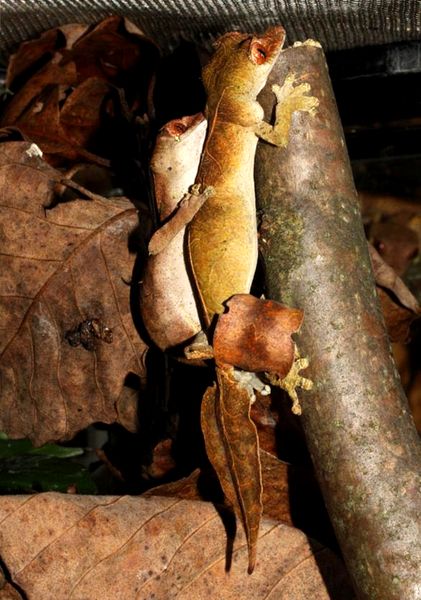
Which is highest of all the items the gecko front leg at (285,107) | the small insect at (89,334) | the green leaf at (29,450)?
the gecko front leg at (285,107)

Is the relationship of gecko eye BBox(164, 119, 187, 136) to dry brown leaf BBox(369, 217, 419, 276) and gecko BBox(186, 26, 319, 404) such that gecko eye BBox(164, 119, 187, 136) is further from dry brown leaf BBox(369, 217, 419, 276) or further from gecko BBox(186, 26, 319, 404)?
dry brown leaf BBox(369, 217, 419, 276)

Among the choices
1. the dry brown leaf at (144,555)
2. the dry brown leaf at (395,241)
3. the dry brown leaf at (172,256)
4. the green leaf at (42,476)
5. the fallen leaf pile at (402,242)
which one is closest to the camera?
the dry brown leaf at (172,256)

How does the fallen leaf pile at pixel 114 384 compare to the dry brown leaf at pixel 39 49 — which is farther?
the dry brown leaf at pixel 39 49

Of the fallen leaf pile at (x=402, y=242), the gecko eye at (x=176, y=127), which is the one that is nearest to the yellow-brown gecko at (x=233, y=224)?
the gecko eye at (x=176, y=127)

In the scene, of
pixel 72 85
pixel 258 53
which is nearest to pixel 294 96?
pixel 258 53

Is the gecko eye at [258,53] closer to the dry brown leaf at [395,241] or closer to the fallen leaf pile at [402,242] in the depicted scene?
the fallen leaf pile at [402,242]

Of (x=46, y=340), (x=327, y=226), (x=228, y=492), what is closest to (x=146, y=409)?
(x=46, y=340)

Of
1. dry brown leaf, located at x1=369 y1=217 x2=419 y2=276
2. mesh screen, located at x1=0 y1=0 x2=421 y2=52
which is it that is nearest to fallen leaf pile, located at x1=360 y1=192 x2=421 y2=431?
dry brown leaf, located at x1=369 y1=217 x2=419 y2=276
